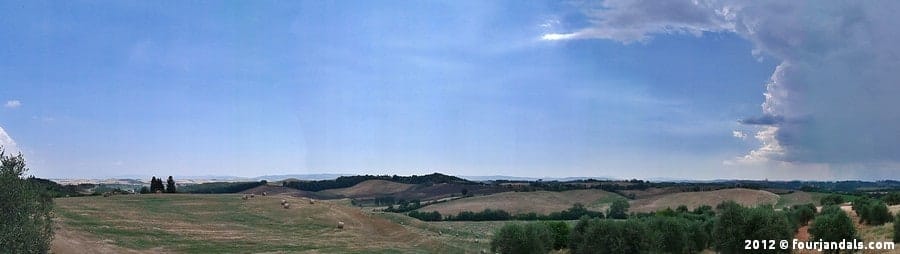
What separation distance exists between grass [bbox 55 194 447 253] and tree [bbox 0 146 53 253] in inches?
565

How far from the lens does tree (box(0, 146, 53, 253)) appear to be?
2495cm

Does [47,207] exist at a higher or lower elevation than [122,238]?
higher

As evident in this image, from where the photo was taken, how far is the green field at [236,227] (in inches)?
1743

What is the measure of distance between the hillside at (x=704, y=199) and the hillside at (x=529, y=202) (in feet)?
43.6

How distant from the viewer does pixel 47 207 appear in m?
29.4

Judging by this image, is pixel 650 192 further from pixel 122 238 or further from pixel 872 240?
pixel 122 238

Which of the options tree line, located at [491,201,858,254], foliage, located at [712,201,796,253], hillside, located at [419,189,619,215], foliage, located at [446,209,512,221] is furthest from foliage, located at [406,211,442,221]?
foliage, located at [712,201,796,253]

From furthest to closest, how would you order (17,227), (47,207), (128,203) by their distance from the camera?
(128,203) → (47,207) → (17,227)

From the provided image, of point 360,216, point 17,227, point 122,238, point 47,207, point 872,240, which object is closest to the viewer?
point 17,227

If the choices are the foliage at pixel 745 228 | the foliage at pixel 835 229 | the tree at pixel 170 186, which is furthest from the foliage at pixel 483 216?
the foliage at pixel 745 228

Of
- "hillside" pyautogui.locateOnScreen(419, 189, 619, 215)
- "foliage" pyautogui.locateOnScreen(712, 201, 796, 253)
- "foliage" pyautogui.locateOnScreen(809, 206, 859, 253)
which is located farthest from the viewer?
"hillside" pyautogui.locateOnScreen(419, 189, 619, 215)

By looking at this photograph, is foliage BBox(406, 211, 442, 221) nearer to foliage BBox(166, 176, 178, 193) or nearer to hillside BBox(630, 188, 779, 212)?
hillside BBox(630, 188, 779, 212)

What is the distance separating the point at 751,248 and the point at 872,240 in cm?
1451

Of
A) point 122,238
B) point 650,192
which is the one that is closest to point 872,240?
point 122,238
